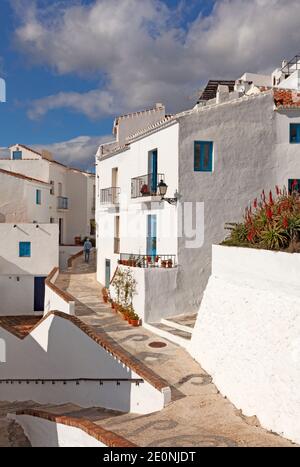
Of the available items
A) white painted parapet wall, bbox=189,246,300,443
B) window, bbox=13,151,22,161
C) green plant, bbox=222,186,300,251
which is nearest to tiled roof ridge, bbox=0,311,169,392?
white painted parapet wall, bbox=189,246,300,443

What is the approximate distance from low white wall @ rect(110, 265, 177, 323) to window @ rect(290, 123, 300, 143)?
25.8 ft

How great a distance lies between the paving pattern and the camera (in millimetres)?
8219

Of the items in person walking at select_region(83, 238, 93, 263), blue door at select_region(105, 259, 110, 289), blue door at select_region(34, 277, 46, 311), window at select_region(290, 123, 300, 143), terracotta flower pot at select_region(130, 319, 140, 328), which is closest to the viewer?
terracotta flower pot at select_region(130, 319, 140, 328)

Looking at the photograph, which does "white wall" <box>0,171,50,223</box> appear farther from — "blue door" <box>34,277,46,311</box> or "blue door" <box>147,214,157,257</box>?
"blue door" <box>147,214,157,257</box>

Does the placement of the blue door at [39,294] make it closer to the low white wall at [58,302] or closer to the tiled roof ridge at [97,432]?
the low white wall at [58,302]

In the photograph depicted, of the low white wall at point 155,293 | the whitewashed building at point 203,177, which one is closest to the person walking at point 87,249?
the whitewashed building at point 203,177

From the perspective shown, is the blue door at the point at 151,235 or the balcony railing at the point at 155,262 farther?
the blue door at the point at 151,235

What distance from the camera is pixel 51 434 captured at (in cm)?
983

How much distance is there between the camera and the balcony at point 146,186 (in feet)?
59.8

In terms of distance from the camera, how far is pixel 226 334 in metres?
11.6

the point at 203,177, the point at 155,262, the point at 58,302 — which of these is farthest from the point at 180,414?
the point at 203,177

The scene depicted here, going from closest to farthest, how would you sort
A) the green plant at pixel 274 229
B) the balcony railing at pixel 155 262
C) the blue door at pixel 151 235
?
the green plant at pixel 274 229
the balcony railing at pixel 155 262
the blue door at pixel 151 235

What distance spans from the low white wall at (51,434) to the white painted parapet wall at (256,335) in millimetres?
3960
